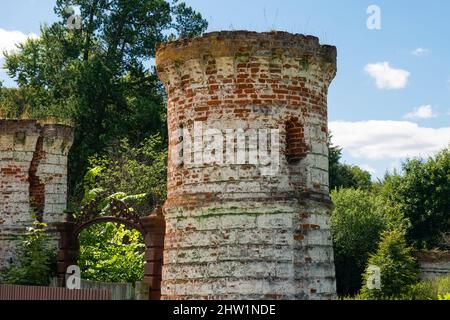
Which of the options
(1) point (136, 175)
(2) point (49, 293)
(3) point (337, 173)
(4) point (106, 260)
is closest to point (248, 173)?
(2) point (49, 293)

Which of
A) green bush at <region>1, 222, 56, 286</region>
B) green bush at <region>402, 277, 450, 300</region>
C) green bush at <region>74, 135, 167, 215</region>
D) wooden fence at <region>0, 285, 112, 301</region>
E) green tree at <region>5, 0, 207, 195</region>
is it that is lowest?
green bush at <region>402, 277, 450, 300</region>

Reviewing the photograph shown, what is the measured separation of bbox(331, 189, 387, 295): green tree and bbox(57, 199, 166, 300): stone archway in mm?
17898

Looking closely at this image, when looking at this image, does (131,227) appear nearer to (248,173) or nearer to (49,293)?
(49,293)

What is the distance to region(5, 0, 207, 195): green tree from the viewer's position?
33.9 m

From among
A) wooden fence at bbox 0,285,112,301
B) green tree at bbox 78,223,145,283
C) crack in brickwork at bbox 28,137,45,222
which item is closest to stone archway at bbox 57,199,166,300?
crack in brickwork at bbox 28,137,45,222

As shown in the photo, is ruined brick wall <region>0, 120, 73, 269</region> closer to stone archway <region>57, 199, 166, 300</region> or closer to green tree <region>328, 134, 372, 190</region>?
stone archway <region>57, 199, 166, 300</region>

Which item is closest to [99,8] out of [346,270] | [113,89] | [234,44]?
[113,89]

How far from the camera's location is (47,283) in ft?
62.5

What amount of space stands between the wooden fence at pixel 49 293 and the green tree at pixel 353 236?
67.5 feet

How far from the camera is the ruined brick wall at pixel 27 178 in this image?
63.1 ft

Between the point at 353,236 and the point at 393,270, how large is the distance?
6129mm

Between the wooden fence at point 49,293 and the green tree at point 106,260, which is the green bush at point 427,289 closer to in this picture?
the green tree at point 106,260
